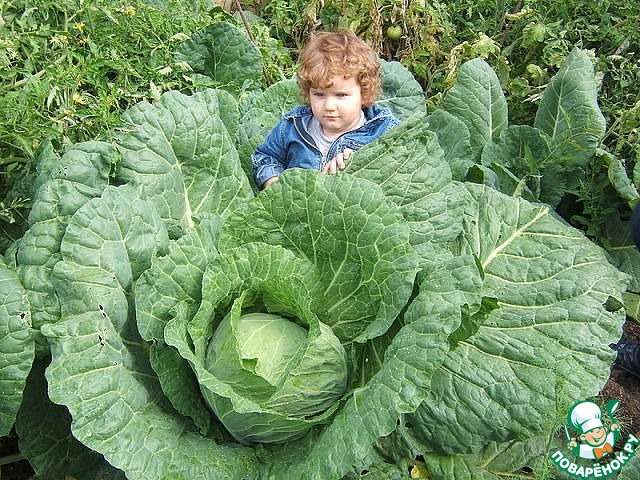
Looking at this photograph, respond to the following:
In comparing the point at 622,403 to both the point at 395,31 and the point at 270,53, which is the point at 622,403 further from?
the point at 395,31

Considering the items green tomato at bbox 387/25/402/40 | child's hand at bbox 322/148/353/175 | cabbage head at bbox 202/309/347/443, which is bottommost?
green tomato at bbox 387/25/402/40

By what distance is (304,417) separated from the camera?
2.08 meters

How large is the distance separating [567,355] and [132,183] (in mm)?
1579

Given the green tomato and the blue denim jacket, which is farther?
the green tomato

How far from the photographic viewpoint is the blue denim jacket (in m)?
2.95

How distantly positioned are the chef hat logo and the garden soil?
48.6 inches

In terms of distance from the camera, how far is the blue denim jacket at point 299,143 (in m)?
2.95

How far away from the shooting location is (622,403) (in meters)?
3.10

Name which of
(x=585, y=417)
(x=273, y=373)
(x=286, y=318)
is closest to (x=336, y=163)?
(x=286, y=318)

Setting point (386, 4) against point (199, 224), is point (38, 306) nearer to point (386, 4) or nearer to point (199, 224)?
point (199, 224)

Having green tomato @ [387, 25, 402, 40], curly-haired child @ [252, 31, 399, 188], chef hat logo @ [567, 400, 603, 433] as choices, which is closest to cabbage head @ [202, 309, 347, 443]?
chef hat logo @ [567, 400, 603, 433]

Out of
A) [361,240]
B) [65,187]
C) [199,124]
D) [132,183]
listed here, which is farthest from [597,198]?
[65,187]

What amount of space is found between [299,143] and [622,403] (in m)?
1.85

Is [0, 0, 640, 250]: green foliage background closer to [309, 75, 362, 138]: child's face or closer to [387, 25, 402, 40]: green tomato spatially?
[387, 25, 402, 40]: green tomato
